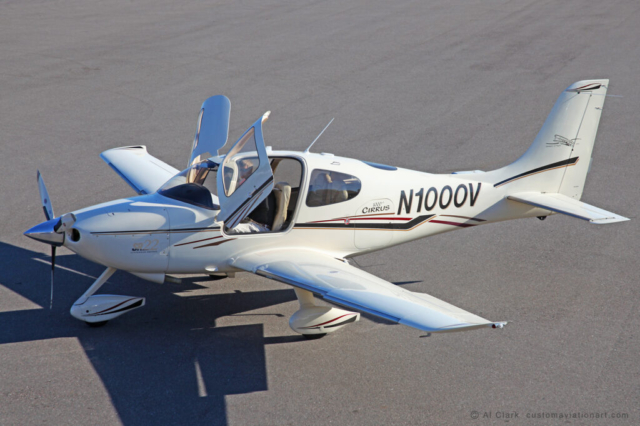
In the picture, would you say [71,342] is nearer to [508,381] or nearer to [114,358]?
[114,358]

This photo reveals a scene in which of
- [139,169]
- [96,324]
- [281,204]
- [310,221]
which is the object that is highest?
[139,169]

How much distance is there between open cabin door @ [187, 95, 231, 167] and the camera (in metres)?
8.14

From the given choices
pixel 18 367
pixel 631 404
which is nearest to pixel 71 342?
pixel 18 367

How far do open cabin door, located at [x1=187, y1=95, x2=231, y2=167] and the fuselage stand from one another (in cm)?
88

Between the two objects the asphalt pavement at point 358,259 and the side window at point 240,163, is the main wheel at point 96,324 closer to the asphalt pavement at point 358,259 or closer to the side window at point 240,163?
the asphalt pavement at point 358,259

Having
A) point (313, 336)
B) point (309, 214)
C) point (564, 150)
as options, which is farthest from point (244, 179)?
point (564, 150)

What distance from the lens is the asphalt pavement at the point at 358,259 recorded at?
6.29 meters

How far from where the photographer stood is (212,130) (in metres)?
8.34

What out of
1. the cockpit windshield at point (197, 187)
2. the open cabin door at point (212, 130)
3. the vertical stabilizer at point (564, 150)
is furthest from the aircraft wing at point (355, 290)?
the vertical stabilizer at point (564, 150)

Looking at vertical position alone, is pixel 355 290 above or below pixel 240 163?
below

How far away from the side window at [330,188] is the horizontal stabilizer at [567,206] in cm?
229

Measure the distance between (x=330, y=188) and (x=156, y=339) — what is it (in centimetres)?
274

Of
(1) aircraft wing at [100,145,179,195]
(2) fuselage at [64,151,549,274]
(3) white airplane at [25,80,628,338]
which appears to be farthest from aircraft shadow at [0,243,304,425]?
(1) aircraft wing at [100,145,179,195]

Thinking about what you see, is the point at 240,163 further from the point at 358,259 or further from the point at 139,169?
the point at 139,169
